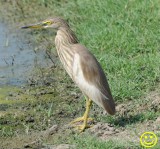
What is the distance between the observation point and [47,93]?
25.9 ft

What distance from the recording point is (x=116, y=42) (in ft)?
29.5

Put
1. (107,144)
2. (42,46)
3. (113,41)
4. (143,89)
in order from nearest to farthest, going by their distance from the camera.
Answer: (107,144) → (143,89) → (113,41) → (42,46)

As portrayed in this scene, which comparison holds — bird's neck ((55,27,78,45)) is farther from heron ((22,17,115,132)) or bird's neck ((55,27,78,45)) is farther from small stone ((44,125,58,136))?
small stone ((44,125,58,136))

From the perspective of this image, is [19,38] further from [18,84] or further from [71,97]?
[71,97]

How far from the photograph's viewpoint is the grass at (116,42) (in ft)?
22.8

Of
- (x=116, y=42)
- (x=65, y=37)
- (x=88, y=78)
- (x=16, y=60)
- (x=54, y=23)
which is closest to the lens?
(x=88, y=78)

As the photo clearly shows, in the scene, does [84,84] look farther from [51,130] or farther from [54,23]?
[54,23]

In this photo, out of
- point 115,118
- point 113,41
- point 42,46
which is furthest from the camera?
point 42,46

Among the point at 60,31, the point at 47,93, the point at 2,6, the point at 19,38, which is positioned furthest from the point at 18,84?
the point at 2,6

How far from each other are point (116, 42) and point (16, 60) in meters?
1.34

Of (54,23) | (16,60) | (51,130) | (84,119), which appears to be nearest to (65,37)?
(54,23)

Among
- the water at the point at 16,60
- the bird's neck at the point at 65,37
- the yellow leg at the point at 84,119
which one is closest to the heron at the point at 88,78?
the yellow leg at the point at 84,119

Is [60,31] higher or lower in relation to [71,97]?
higher

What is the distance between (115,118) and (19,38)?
3.73 m
